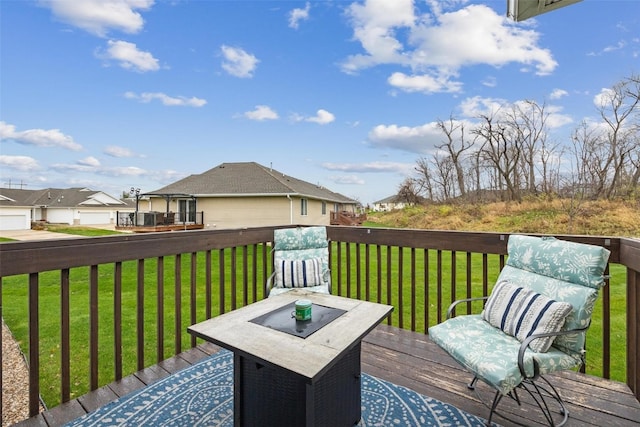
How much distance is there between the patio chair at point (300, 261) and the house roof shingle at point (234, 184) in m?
10.3

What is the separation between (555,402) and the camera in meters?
2.02

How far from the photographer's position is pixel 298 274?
10.5 ft

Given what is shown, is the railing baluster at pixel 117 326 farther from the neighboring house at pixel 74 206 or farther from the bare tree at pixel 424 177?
the bare tree at pixel 424 177

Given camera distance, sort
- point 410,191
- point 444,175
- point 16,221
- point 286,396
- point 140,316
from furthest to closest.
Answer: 1. point 410,191
2. point 444,175
3. point 16,221
4. point 140,316
5. point 286,396

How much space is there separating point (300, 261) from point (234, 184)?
12.7 meters

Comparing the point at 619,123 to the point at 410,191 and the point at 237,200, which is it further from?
the point at 237,200

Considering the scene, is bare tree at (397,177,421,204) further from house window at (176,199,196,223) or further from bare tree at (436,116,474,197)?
house window at (176,199,196,223)

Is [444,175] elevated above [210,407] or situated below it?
above

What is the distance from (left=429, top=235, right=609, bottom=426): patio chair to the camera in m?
1.68

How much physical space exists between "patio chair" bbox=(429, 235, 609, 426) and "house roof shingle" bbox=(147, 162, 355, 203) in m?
11.9

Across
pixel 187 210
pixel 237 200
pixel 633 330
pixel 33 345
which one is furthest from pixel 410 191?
pixel 33 345

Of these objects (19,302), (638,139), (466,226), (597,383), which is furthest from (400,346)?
(638,139)

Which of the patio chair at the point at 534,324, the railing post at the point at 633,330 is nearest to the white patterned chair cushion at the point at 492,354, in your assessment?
the patio chair at the point at 534,324

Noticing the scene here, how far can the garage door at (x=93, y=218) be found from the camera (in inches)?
561
